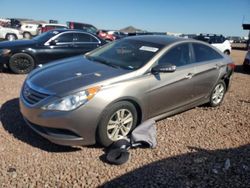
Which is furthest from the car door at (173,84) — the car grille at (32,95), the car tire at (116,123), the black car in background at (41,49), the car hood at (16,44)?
the car hood at (16,44)

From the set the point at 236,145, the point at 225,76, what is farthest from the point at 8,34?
the point at 236,145

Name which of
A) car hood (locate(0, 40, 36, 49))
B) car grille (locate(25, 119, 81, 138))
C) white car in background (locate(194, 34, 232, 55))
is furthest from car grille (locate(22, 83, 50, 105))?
white car in background (locate(194, 34, 232, 55))

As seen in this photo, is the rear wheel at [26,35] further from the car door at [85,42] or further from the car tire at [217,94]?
the car tire at [217,94]

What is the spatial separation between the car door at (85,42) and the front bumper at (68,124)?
19.9 ft

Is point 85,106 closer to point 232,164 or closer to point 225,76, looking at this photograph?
point 232,164

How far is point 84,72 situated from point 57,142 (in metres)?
1.14

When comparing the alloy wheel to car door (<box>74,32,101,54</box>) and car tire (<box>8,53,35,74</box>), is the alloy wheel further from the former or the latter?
car door (<box>74,32,101,54</box>)

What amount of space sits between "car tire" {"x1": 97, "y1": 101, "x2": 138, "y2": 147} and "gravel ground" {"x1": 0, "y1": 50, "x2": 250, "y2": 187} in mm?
233

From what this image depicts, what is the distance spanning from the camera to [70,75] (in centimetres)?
442

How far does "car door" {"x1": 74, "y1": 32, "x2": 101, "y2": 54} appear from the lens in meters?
9.88

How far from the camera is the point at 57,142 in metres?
3.94

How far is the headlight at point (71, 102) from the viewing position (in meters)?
3.85

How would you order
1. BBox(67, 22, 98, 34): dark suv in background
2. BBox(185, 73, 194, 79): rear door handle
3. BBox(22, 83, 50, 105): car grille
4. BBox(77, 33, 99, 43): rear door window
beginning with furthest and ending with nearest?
1. BBox(67, 22, 98, 34): dark suv in background
2. BBox(77, 33, 99, 43): rear door window
3. BBox(185, 73, 194, 79): rear door handle
4. BBox(22, 83, 50, 105): car grille

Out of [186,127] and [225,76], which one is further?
[225,76]
